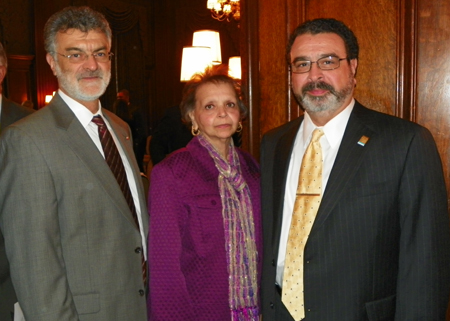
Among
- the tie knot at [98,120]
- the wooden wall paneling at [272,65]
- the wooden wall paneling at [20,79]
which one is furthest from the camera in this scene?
the wooden wall paneling at [20,79]

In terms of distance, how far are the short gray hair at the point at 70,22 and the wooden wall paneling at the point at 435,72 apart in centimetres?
141

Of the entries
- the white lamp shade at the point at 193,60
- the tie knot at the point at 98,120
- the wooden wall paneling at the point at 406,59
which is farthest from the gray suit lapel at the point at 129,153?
the white lamp shade at the point at 193,60

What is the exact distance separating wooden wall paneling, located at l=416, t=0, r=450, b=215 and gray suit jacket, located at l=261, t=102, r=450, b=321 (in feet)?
1.08

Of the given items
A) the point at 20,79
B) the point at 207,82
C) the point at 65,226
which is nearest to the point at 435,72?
the point at 207,82

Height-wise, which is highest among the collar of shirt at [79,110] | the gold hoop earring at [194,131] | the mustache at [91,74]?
the mustache at [91,74]

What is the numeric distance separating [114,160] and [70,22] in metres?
0.60

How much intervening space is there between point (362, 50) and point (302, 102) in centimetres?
47

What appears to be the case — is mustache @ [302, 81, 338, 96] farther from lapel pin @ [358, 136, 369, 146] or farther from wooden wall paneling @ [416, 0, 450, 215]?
wooden wall paneling @ [416, 0, 450, 215]

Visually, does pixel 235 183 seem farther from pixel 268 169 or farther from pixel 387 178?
pixel 387 178

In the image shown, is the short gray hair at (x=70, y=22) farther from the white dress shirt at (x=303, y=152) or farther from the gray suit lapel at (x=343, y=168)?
the gray suit lapel at (x=343, y=168)

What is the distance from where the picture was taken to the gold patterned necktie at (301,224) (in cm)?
198

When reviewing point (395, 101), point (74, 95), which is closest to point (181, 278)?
point (74, 95)

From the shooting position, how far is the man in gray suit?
5.84 feet

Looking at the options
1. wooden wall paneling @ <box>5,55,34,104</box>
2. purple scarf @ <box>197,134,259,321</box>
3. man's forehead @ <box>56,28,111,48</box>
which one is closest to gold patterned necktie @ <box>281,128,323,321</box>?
purple scarf @ <box>197,134,259,321</box>
